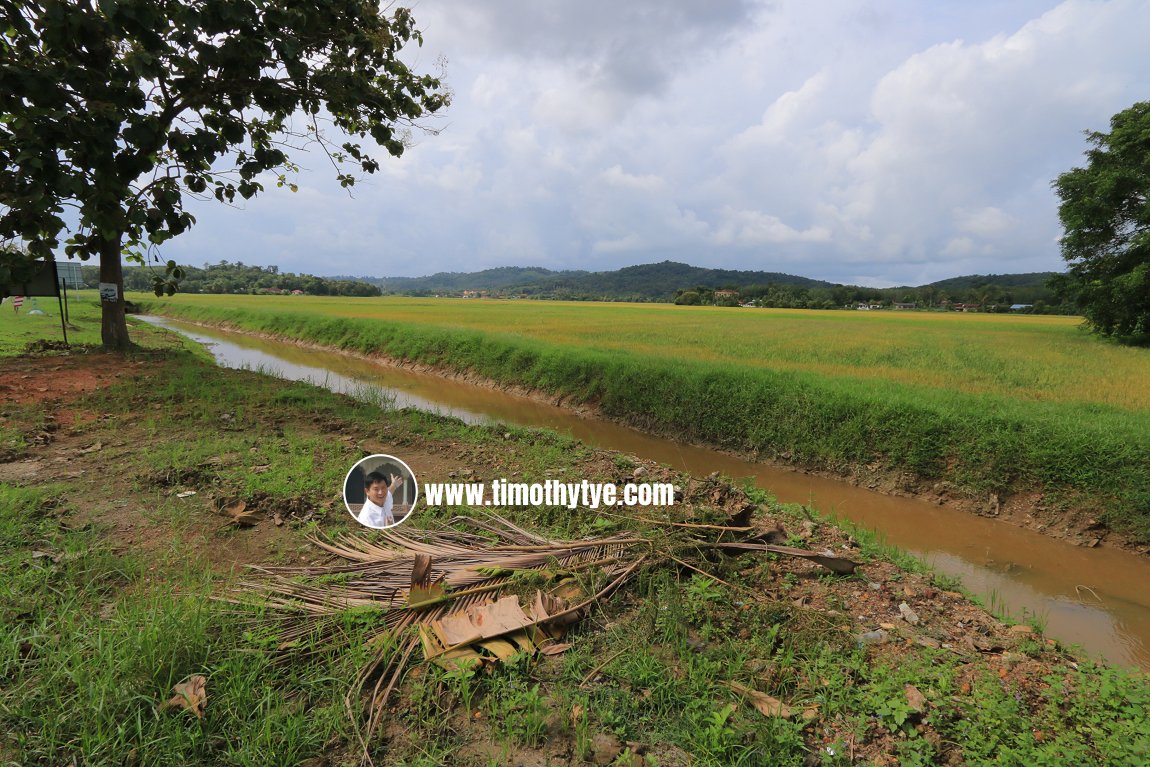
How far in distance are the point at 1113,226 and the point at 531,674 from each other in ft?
92.2

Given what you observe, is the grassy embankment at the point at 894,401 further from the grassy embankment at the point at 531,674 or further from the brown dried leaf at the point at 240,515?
the brown dried leaf at the point at 240,515

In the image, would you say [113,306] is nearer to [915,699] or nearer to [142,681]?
[142,681]

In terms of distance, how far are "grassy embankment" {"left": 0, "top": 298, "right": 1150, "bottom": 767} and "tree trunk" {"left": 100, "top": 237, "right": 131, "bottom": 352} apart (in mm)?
8228

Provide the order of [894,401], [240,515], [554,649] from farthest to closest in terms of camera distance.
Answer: [894,401] < [240,515] < [554,649]

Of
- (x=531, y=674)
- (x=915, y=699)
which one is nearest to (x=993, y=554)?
(x=915, y=699)

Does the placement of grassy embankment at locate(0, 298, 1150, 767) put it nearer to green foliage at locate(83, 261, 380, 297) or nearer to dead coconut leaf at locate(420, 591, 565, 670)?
dead coconut leaf at locate(420, 591, 565, 670)

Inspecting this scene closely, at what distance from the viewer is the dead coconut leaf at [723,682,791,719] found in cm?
215

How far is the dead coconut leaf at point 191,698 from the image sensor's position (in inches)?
75.0

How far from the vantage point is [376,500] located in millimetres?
3328

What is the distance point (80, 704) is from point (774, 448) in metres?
7.87

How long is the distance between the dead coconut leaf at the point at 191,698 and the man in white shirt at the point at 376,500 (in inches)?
51.9

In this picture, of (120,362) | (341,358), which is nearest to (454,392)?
(120,362)

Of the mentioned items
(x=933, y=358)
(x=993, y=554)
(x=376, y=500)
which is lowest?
(x=993, y=554)

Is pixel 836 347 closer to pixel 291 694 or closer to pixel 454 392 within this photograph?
pixel 454 392
